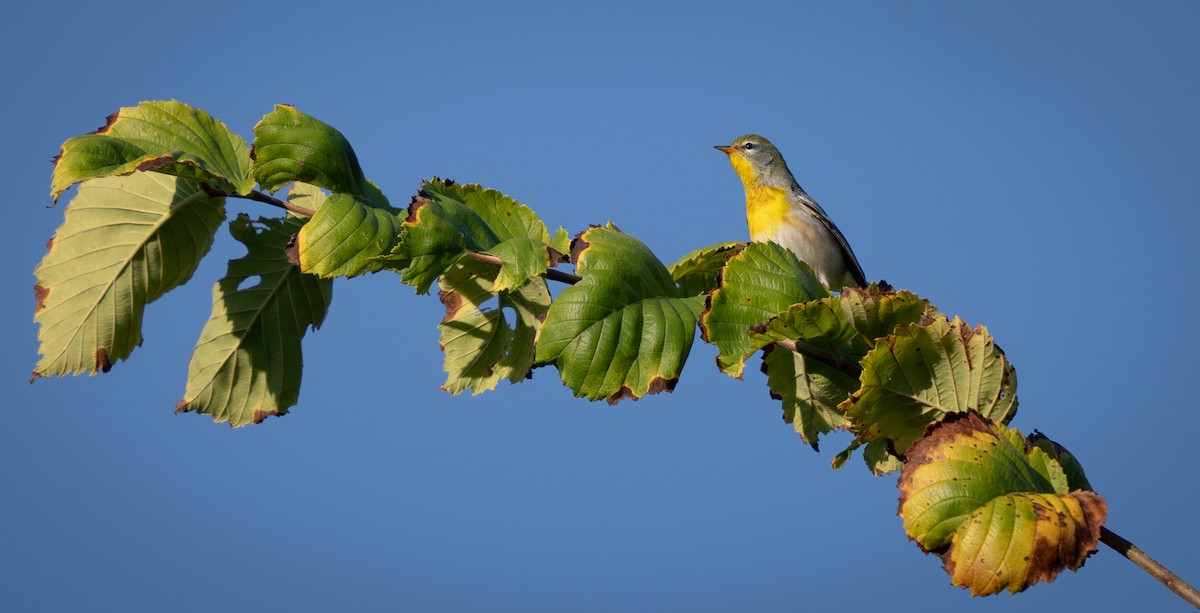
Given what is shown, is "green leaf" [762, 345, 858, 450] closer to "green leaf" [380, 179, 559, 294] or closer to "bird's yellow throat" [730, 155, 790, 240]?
"green leaf" [380, 179, 559, 294]

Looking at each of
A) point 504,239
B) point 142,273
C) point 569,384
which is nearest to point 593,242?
point 569,384

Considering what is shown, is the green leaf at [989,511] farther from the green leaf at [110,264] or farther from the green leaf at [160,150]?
the green leaf at [110,264]

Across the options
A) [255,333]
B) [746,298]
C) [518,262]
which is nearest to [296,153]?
[518,262]

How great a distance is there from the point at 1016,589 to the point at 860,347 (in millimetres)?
708

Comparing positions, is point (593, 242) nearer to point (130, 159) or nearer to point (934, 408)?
point (934, 408)

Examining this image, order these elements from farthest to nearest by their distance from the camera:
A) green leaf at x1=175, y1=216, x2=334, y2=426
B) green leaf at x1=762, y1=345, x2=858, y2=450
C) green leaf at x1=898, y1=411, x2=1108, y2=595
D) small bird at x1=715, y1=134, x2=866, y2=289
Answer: small bird at x1=715, y1=134, x2=866, y2=289 < green leaf at x1=175, y1=216, x2=334, y2=426 < green leaf at x1=762, y1=345, x2=858, y2=450 < green leaf at x1=898, y1=411, x2=1108, y2=595

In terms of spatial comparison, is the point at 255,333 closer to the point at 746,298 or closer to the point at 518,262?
the point at 518,262

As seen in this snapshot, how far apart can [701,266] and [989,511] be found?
111 cm

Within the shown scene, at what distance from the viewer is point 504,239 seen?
2.51 m

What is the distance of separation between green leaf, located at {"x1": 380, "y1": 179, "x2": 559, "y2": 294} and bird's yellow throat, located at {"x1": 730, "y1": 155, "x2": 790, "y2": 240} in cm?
405

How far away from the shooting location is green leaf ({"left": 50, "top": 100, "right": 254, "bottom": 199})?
6.99 feet

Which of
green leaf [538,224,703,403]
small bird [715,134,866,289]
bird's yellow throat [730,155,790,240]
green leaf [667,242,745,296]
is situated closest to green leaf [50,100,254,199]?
green leaf [538,224,703,403]

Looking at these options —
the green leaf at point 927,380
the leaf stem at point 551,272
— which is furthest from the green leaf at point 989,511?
the leaf stem at point 551,272

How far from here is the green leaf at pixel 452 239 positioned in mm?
2094
